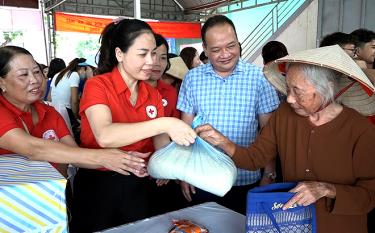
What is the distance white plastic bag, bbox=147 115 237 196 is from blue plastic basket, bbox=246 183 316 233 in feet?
0.38

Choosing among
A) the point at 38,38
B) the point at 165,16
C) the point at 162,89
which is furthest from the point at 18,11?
the point at 162,89

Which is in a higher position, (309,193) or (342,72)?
(342,72)

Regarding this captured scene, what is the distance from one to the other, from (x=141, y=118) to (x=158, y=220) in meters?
0.48

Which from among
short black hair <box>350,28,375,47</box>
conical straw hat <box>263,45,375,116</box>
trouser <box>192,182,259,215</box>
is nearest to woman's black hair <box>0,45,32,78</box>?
conical straw hat <box>263,45,375,116</box>

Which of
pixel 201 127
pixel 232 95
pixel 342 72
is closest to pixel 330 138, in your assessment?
→ pixel 342 72

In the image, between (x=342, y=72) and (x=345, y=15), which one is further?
(x=345, y=15)

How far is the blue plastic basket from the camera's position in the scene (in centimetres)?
105

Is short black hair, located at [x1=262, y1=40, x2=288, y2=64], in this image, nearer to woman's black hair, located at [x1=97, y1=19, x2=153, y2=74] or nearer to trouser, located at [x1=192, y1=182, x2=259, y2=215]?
trouser, located at [x1=192, y1=182, x2=259, y2=215]

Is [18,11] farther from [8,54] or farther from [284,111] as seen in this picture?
[284,111]

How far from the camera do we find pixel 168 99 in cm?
241

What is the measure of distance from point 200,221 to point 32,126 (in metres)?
0.87

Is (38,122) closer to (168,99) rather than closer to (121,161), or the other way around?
(121,161)

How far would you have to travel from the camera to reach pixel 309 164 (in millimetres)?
1308

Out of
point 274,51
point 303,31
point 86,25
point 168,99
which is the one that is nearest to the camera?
point 168,99
